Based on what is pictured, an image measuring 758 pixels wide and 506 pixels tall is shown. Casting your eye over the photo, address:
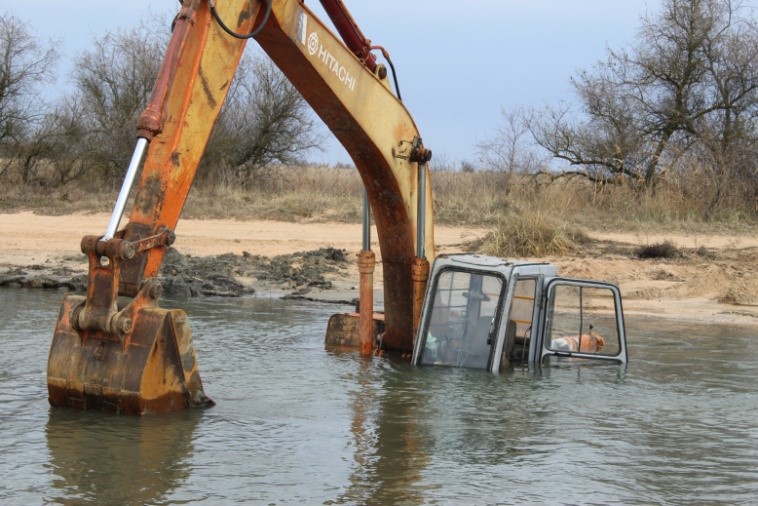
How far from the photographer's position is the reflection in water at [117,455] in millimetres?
6105

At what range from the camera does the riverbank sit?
15625mm

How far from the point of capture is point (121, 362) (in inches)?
272

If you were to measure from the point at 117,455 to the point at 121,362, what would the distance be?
0.56 metres

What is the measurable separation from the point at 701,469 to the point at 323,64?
404 cm

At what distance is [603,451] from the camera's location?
7.32 meters

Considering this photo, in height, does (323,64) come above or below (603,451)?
above

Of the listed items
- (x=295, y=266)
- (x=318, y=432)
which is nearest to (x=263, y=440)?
(x=318, y=432)

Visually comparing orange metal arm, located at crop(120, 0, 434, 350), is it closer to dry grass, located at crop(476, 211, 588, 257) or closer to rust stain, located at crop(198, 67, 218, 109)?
rust stain, located at crop(198, 67, 218, 109)

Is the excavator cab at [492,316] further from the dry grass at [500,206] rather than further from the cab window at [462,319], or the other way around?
the dry grass at [500,206]

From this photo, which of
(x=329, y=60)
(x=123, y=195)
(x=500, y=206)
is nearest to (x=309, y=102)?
(x=329, y=60)

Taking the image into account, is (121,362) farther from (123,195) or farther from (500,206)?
(500,206)

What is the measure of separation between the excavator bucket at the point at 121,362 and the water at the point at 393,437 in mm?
205

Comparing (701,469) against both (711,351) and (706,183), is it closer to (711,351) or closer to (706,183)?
(711,351)

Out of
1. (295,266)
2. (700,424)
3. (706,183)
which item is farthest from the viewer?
(706,183)
